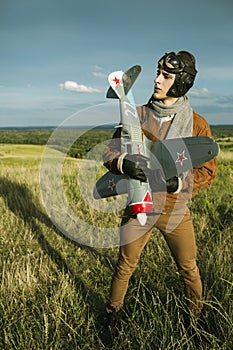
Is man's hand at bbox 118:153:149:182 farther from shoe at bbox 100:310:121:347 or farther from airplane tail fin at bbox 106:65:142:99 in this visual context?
shoe at bbox 100:310:121:347

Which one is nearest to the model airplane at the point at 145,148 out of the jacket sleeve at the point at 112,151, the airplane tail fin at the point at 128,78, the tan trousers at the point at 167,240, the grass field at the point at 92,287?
the airplane tail fin at the point at 128,78

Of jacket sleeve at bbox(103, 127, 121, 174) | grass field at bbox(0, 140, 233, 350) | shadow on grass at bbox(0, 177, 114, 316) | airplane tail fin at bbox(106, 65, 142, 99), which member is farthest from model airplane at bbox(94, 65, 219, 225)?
Result: shadow on grass at bbox(0, 177, 114, 316)

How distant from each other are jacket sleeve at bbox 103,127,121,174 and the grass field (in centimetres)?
97

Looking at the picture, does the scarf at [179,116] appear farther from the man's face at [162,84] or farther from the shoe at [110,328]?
the shoe at [110,328]

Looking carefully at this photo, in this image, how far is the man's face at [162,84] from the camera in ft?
8.24

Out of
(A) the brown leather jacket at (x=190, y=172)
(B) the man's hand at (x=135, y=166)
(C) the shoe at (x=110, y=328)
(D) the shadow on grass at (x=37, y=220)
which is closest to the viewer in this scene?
(B) the man's hand at (x=135, y=166)

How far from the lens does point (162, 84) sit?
254 cm

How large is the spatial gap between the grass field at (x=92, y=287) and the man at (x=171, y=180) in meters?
0.21

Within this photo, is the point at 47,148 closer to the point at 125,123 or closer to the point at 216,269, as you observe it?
the point at 125,123

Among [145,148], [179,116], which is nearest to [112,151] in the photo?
[145,148]

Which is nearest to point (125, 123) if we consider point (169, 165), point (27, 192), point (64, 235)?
point (169, 165)

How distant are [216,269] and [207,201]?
7.52 feet

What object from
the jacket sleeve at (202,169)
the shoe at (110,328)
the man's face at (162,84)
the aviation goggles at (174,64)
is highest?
the aviation goggles at (174,64)

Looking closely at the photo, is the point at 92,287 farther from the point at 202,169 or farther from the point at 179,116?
the point at 179,116
